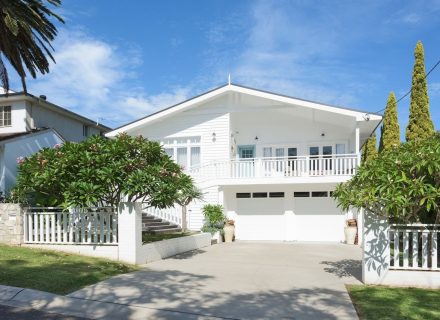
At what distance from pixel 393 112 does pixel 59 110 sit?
19113 millimetres

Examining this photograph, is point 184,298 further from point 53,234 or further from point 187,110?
point 187,110

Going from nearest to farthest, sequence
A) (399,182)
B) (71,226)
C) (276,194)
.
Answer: (399,182) → (71,226) → (276,194)

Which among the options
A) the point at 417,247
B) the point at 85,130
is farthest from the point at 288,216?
the point at 85,130

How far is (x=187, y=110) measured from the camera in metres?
21.7

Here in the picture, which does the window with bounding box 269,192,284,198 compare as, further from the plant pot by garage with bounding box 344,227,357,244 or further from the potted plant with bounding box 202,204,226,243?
the plant pot by garage with bounding box 344,227,357,244

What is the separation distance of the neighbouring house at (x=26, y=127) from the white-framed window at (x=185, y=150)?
5454 mm

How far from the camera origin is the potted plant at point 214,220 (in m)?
18.1

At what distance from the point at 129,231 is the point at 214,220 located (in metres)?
7.64

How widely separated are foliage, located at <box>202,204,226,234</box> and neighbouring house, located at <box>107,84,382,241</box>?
100cm

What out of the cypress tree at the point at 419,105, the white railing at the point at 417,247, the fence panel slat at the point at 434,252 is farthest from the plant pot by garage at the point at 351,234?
the fence panel slat at the point at 434,252

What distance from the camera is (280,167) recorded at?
1964cm

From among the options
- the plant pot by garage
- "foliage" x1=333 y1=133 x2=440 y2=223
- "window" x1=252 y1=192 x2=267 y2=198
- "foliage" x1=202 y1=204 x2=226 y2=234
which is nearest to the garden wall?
"foliage" x1=202 y1=204 x2=226 y2=234

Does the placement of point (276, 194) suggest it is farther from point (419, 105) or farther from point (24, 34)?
point (24, 34)

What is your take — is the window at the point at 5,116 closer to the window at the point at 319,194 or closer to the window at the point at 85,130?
the window at the point at 85,130
